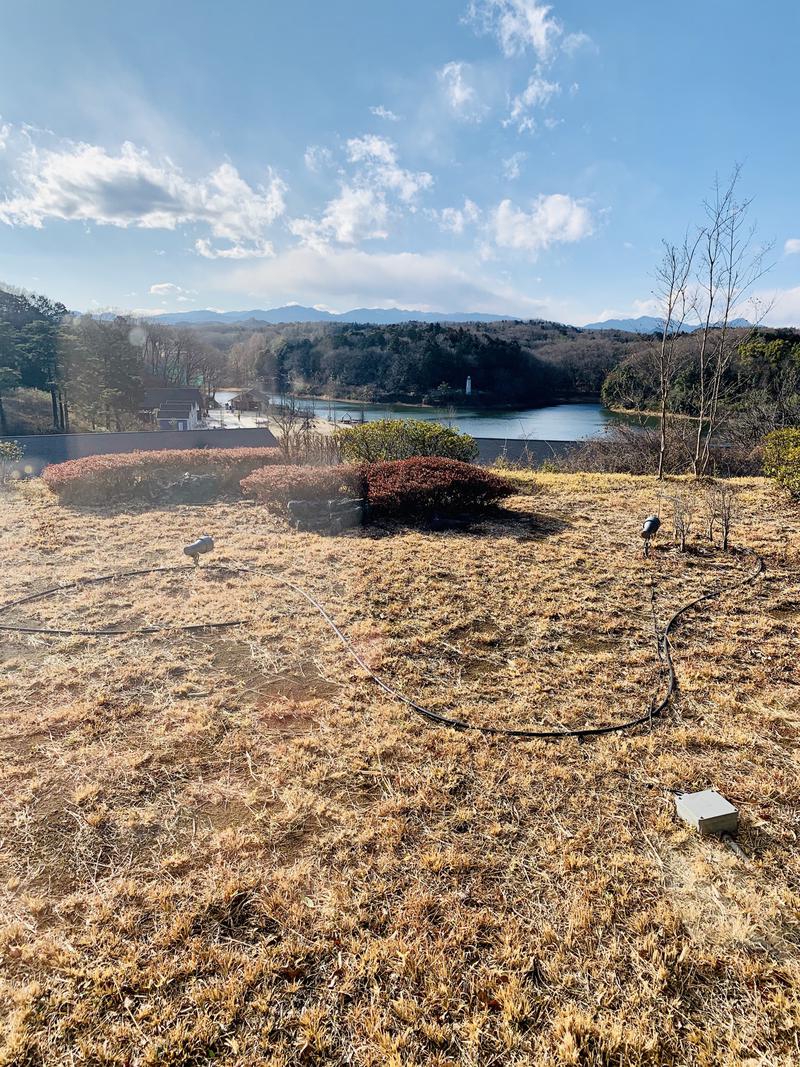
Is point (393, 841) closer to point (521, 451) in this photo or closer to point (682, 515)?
point (682, 515)

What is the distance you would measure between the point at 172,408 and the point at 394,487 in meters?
21.8

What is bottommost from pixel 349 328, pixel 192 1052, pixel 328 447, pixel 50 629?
pixel 192 1052

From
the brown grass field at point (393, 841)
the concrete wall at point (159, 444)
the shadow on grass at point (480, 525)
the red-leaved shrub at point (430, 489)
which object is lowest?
the brown grass field at point (393, 841)

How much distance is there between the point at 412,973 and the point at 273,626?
2.20 metres

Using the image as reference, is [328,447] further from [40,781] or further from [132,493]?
[40,781]

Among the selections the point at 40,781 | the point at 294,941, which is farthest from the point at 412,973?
the point at 40,781

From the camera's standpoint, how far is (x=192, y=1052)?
119 centimetres

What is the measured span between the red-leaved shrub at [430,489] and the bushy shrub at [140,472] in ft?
7.49

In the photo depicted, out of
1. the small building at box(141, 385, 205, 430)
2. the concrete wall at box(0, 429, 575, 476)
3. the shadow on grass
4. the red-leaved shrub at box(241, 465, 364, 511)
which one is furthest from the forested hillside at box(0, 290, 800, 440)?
the red-leaved shrub at box(241, 465, 364, 511)

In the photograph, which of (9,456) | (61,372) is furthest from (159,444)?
(61,372)

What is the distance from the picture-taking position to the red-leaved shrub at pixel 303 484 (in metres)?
5.90

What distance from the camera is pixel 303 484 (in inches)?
233

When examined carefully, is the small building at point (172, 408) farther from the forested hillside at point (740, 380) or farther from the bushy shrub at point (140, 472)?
the forested hillside at point (740, 380)

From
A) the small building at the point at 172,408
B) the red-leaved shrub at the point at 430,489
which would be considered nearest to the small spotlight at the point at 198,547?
the red-leaved shrub at the point at 430,489
